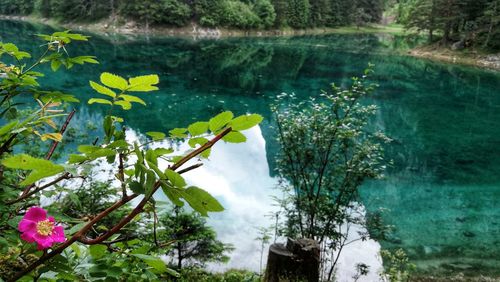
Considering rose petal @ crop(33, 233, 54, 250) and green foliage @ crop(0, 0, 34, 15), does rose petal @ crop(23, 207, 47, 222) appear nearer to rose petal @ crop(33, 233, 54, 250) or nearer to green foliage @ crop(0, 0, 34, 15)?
rose petal @ crop(33, 233, 54, 250)

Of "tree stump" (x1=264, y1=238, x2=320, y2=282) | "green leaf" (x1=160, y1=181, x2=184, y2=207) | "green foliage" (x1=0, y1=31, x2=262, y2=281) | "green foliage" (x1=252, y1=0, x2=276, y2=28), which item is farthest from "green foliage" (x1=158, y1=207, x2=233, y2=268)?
"green foliage" (x1=252, y1=0, x2=276, y2=28)

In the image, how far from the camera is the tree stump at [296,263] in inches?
198

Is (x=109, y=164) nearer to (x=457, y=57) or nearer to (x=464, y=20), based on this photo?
(x=457, y=57)

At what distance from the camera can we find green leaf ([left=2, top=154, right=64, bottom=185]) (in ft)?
2.35

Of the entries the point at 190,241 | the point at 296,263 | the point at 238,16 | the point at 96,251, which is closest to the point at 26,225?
the point at 96,251

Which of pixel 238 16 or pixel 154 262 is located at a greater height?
pixel 154 262

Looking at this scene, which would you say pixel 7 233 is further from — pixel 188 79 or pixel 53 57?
pixel 188 79

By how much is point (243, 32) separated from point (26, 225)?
77.7 metres

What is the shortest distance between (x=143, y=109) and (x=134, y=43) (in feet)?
107

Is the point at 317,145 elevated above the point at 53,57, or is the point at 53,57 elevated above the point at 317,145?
the point at 53,57

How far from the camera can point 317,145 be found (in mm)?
8438

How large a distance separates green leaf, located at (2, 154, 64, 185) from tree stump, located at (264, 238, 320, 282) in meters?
4.59

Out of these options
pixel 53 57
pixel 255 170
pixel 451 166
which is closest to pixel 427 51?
pixel 451 166

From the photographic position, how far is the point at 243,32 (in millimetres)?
75938
